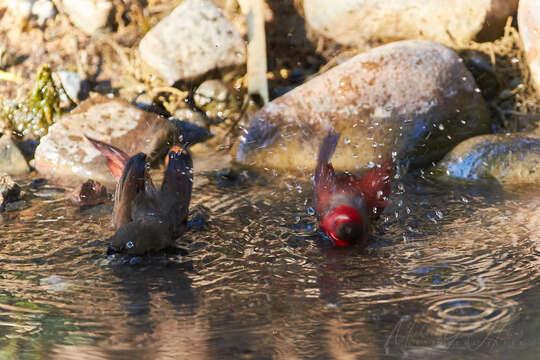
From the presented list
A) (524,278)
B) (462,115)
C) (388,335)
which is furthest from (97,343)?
(462,115)

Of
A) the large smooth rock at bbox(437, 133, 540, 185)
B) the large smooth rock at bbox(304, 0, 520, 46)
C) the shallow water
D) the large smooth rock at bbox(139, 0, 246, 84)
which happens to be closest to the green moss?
the large smooth rock at bbox(139, 0, 246, 84)

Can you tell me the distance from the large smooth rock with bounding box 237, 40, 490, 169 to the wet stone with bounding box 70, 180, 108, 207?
5.31ft

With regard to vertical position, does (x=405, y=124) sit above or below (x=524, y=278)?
above

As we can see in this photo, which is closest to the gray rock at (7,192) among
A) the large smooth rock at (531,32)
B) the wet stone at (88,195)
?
the wet stone at (88,195)

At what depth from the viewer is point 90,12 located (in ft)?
27.2

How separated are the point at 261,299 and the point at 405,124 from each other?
3430 millimetres

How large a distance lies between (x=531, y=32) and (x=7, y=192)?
512 centimetres

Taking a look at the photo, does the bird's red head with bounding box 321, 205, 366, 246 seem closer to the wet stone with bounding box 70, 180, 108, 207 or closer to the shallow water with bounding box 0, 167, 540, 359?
the shallow water with bounding box 0, 167, 540, 359

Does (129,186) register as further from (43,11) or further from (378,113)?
(43,11)

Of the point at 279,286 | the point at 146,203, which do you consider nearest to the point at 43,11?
the point at 146,203

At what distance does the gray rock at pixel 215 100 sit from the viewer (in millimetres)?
7602

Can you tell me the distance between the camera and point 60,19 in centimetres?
855

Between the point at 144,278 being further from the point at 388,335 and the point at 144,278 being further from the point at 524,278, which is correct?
the point at 524,278

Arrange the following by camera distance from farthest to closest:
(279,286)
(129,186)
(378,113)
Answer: (378,113) < (129,186) < (279,286)
